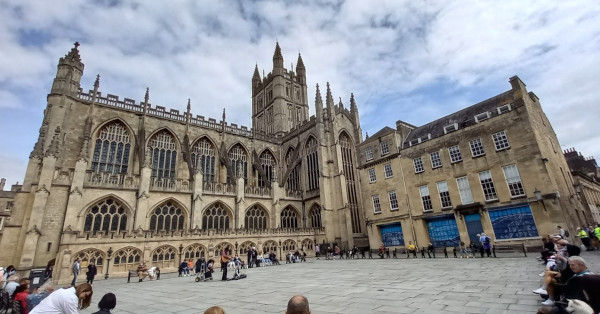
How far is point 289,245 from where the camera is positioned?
2748cm

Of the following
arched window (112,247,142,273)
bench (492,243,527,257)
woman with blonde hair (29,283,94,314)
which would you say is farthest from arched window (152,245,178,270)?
bench (492,243,527,257)

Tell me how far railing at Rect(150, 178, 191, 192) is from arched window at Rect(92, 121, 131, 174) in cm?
450

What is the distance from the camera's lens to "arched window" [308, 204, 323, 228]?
3225 centimetres

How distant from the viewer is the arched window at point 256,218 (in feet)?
96.0

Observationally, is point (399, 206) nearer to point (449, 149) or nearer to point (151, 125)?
point (449, 149)

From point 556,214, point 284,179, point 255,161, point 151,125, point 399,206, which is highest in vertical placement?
point 151,125

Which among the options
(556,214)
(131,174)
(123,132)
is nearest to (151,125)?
(123,132)

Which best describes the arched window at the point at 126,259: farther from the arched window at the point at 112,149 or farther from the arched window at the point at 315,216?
the arched window at the point at 315,216

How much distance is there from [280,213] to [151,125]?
1659 cm

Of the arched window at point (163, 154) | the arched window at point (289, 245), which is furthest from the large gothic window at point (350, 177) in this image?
the arched window at point (163, 154)

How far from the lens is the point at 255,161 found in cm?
3456

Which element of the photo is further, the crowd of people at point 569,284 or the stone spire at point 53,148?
the stone spire at point 53,148

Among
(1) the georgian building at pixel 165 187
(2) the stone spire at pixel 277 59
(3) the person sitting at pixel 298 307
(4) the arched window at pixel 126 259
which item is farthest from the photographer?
(2) the stone spire at pixel 277 59

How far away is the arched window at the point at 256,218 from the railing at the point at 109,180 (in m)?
11.1
